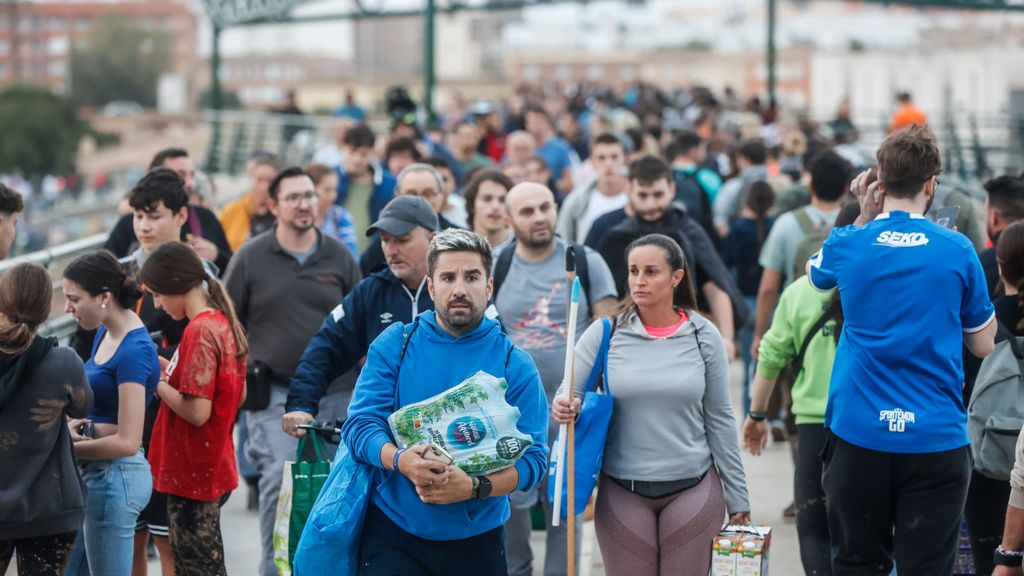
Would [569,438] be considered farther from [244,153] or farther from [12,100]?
[12,100]

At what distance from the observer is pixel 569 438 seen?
5895mm

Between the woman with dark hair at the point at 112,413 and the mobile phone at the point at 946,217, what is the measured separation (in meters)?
3.03

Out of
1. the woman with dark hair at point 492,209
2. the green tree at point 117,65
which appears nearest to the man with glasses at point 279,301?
the woman with dark hair at point 492,209

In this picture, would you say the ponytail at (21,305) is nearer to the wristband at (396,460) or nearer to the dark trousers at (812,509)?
the wristband at (396,460)

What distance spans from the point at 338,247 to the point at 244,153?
19766mm

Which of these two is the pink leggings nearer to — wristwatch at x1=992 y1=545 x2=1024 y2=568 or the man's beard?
wristwatch at x1=992 y1=545 x2=1024 y2=568

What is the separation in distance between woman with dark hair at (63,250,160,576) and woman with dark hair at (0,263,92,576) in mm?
291

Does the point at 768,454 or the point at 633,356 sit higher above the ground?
the point at 633,356

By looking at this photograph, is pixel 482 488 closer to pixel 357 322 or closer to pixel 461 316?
pixel 461 316

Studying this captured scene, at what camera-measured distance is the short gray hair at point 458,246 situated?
5.10m

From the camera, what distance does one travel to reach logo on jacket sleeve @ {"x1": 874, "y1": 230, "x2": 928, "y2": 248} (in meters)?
5.38

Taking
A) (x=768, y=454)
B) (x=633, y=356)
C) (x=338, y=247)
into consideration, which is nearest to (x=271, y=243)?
(x=338, y=247)

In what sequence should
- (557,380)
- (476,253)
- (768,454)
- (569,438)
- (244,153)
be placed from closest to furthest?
(476,253)
(569,438)
(557,380)
(768,454)
(244,153)

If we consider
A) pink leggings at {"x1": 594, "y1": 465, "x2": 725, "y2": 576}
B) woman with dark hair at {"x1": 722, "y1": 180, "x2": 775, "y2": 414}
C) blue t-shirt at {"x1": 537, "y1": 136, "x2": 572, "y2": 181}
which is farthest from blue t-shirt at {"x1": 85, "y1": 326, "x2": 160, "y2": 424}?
blue t-shirt at {"x1": 537, "y1": 136, "x2": 572, "y2": 181}
